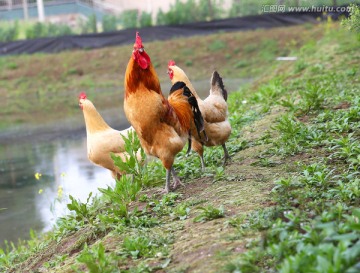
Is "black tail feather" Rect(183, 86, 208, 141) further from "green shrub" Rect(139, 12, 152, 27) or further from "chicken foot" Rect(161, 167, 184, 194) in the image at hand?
"green shrub" Rect(139, 12, 152, 27)

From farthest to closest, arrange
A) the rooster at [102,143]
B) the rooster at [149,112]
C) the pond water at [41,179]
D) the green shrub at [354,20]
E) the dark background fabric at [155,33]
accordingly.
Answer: the dark background fabric at [155,33]
the pond water at [41,179]
the rooster at [102,143]
the green shrub at [354,20]
the rooster at [149,112]

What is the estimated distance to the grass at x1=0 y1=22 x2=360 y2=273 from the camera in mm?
3565

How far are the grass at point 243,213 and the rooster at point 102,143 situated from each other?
17.7 inches

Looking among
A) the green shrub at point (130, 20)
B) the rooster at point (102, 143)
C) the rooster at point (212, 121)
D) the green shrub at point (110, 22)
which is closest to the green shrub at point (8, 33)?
the green shrub at point (110, 22)

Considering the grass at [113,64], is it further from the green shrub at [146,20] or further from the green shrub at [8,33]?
the green shrub at [8,33]

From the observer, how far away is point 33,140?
50.3ft

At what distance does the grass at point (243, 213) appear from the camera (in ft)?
11.7

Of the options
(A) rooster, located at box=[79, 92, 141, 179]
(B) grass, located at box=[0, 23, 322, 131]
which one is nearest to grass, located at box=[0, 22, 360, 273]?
(A) rooster, located at box=[79, 92, 141, 179]

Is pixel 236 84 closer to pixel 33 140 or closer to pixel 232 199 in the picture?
pixel 33 140

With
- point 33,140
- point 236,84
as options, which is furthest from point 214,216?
point 236,84

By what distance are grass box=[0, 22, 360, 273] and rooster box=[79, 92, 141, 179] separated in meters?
0.45

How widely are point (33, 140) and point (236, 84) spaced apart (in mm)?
7946

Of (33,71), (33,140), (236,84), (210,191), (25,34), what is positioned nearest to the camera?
(210,191)

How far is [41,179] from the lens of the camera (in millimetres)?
10969
